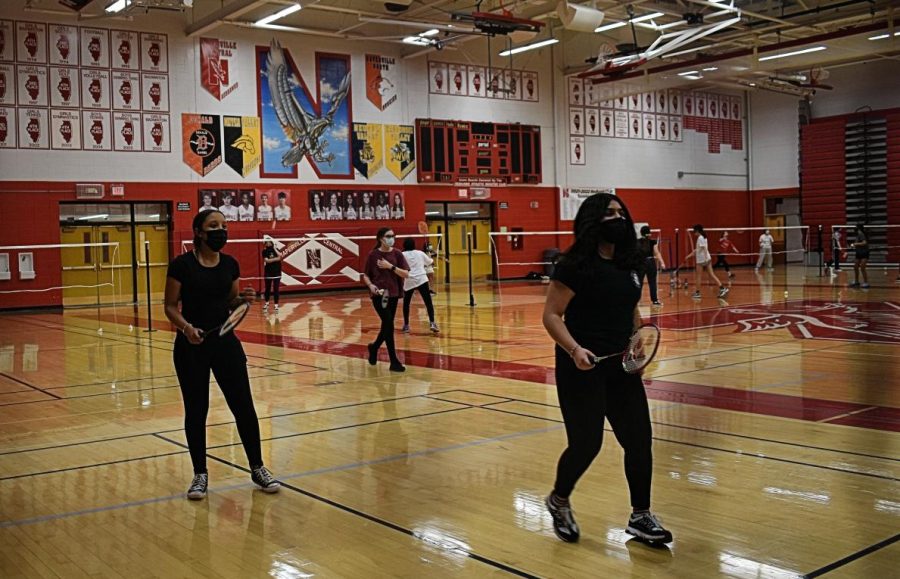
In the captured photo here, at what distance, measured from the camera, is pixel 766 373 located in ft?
33.4

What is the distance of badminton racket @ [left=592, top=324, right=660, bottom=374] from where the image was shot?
4625 mm

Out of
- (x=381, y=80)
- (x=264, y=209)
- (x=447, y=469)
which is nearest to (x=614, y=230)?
(x=447, y=469)

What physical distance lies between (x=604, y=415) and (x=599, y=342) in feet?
1.28

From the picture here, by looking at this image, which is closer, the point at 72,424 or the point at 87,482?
the point at 87,482

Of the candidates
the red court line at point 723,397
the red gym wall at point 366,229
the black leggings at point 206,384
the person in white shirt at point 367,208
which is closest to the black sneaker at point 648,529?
the black leggings at point 206,384

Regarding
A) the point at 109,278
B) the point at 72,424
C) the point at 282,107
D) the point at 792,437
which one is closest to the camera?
the point at 792,437

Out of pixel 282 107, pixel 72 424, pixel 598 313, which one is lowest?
pixel 72 424

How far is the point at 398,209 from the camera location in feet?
96.9

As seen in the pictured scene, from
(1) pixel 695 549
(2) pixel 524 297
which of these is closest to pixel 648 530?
(1) pixel 695 549

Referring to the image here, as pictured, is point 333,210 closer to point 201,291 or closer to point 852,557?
point 201,291

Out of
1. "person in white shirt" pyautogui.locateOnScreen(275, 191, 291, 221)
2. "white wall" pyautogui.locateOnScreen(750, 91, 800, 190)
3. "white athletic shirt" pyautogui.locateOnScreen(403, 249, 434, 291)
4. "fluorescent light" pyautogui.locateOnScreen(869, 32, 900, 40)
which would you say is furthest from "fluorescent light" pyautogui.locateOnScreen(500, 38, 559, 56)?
"white wall" pyautogui.locateOnScreen(750, 91, 800, 190)

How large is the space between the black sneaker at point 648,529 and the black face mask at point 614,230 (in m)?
1.40

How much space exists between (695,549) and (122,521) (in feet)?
10.4

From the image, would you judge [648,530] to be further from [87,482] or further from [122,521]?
[87,482]
